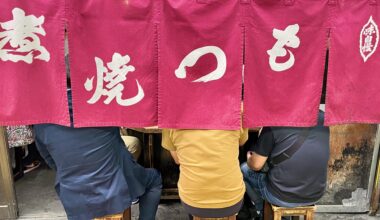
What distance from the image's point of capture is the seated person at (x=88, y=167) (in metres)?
2.94

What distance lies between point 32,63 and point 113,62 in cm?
63

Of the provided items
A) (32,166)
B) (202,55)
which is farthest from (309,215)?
(32,166)

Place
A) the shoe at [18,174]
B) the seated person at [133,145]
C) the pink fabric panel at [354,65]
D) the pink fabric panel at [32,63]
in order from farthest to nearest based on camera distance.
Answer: the shoe at [18,174] < the seated person at [133,145] < the pink fabric panel at [354,65] < the pink fabric panel at [32,63]

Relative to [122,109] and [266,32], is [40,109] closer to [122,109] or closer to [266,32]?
[122,109]

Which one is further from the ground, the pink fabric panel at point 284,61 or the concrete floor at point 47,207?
the pink fabric panel at point 284,61

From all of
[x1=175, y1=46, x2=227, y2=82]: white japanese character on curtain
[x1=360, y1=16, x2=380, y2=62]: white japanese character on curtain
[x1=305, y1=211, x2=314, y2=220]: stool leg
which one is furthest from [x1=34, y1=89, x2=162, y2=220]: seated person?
[x1=360, y1=16, x2=380, y2=62]: white japanese character on curtain

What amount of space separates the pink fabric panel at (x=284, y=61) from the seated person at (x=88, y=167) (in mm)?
1156

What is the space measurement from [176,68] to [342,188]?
2.86 metres

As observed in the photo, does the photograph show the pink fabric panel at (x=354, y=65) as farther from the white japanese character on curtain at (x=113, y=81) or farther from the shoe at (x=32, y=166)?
the shoe at (x=32, y=166)

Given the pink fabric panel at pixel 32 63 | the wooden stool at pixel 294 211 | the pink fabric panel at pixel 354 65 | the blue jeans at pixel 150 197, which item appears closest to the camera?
the pink fabric panel at pixel 32 63

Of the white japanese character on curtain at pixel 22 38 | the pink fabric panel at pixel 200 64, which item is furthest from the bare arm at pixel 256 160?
the white japanese character on curtain at pixel 22 38

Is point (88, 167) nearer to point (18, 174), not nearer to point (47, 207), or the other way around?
point (47, 207)

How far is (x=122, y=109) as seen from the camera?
3006mm

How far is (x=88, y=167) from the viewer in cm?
298
